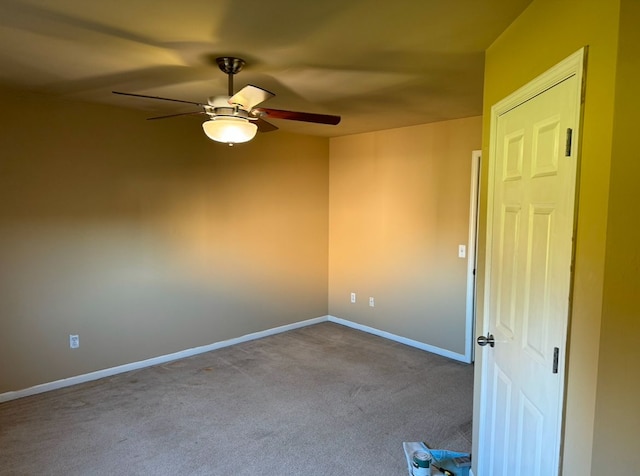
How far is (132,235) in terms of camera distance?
3844 millimetres

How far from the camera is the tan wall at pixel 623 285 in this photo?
1.10m

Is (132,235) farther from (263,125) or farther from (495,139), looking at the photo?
(495,139)

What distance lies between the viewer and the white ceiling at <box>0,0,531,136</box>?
178 cm

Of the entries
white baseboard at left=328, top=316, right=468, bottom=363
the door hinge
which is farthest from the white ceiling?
white baseboard at left=328, top=316, right=468, bottom=363

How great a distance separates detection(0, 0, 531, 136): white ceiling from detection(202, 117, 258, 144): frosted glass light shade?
1.23 feet

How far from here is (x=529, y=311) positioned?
1.67 metres

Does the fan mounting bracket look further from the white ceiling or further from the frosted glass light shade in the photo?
the frosted glass light shade

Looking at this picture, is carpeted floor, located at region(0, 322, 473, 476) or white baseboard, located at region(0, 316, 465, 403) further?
white baseboard, located at region(0, 316, 465, 403)

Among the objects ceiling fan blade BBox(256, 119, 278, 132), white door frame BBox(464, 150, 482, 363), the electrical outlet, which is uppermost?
ceiling fan blade BBox(256, 119, 278, 132)

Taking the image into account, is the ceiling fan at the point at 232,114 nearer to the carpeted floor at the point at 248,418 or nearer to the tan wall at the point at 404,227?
the carpeted floor at the point at 248,418

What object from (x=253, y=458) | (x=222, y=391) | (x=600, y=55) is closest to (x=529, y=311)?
(x=600, y=55)

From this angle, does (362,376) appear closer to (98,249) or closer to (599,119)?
(98,249)

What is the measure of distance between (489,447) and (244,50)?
8.03ft

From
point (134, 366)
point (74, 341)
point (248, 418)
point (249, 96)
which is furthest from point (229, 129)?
point (134, 366)
